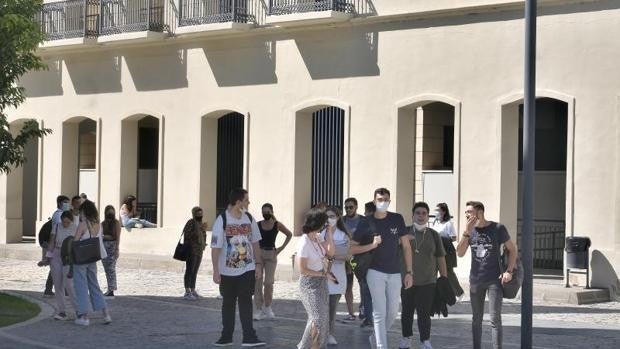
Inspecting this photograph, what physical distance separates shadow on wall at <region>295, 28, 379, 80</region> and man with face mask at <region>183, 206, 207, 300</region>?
5.87m

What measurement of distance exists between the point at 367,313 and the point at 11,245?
17.8m

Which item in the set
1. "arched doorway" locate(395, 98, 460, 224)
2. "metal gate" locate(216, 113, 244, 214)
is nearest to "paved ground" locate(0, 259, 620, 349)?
"arched doorway" locate(395, 98, 460, 224)

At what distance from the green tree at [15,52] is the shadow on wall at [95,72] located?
10.9 metres

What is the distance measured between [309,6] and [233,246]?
1178 cm

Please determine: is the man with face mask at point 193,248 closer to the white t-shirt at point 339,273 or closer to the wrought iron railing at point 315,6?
the white t-shirt at point 339,273

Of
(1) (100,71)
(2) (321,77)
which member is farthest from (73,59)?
(2) (321,77)

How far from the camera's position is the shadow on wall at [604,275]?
69.5 feet

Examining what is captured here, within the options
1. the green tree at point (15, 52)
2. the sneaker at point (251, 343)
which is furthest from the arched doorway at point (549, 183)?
the sneaker at point (251, 343)

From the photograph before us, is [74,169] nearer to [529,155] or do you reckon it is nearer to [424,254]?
[424,254]

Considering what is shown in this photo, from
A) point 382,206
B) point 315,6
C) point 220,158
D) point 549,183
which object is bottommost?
point 382,206

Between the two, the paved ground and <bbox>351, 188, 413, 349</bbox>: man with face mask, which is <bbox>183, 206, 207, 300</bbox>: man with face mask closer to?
the paved ground

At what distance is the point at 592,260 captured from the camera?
70.7ft

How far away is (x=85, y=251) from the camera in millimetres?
16375

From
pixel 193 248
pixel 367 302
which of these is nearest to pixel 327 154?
pixel 193 248
